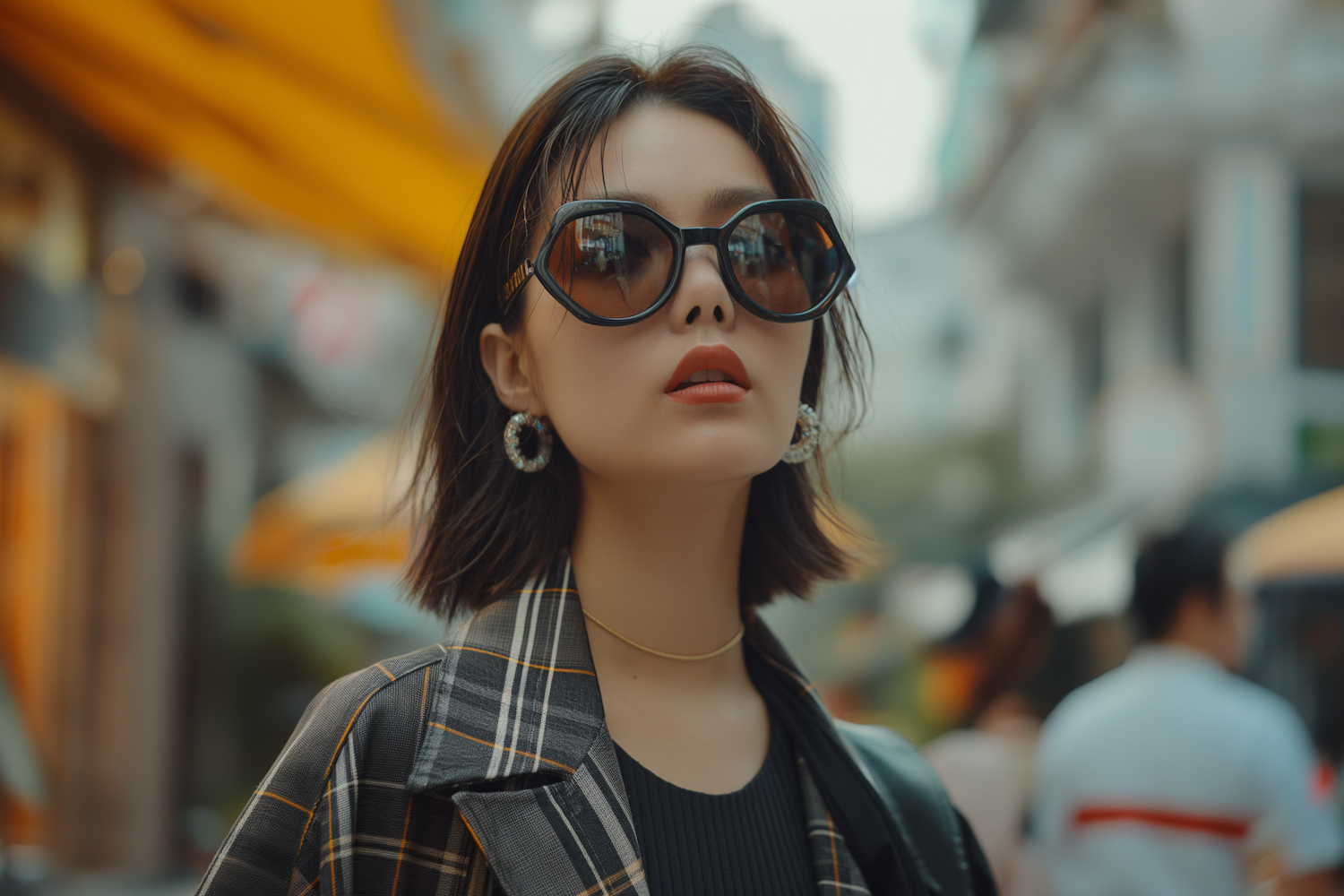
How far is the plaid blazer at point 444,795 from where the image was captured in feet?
3.56

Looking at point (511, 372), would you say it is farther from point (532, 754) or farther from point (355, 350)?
point (355, 350)

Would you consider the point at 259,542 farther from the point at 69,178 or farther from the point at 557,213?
the point at 557,213

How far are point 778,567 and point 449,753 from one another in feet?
2.06

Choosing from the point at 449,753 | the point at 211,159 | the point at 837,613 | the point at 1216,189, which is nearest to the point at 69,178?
the point at 211,159

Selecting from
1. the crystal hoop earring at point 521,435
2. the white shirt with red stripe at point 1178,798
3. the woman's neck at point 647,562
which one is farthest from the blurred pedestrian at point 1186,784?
the crystal hoop earring at point 521,435

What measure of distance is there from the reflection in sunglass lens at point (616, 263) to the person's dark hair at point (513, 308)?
0.35 ft

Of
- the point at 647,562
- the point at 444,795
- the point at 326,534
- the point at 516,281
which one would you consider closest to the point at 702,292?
the point at 516,281

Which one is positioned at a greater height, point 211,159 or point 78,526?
point 211,159

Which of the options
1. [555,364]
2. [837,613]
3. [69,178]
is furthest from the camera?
[837,613]

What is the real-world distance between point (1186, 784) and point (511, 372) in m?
2.21

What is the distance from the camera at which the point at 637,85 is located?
1.37 m

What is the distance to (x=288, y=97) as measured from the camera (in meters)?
4.35

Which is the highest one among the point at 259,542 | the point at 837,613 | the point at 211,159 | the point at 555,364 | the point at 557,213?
the point at 211,159

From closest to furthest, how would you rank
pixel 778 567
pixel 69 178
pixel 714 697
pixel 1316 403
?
pixel 714 697
pixel 778 567
pixel 69 178
pixel 1316 403
